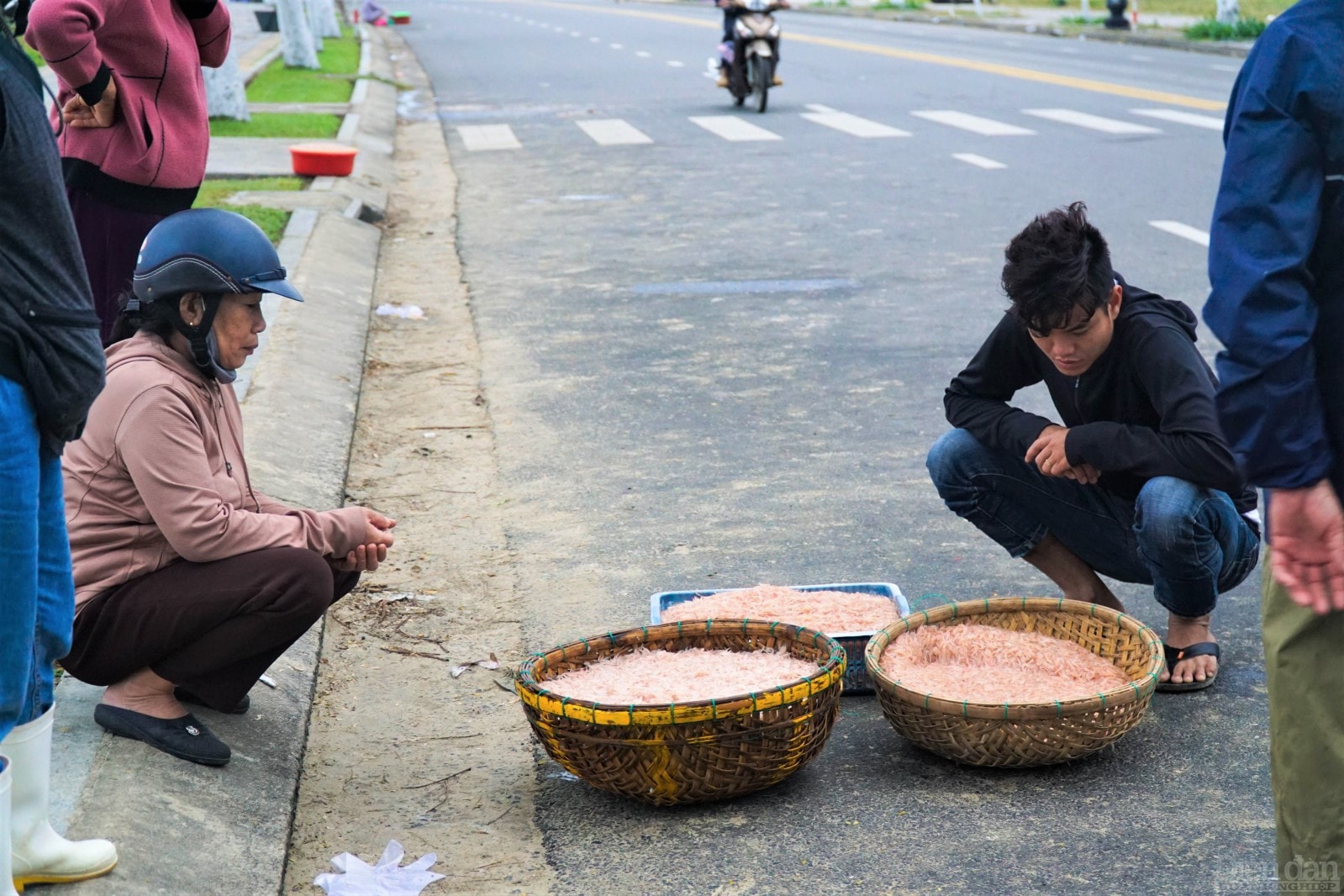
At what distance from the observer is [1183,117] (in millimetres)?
16047

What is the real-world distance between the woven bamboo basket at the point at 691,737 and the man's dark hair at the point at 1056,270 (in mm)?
970

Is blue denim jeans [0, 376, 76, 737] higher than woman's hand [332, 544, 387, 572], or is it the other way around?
blue denim jeans [0, 376, 76, 737]

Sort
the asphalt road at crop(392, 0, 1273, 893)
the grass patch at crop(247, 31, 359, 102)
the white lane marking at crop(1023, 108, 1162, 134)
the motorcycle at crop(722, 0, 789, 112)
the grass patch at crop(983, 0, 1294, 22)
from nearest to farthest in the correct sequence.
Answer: the asphalt road at crop(392, 0, 1273, 893) < the white lane marking at crop(1023, 108, 1162, 134) < the motorcycle at crop(722, 0, 789, 112) < the grass patch at crop(247, 31, 359, 102) < the grass patch at crop(983, 0, 1294, 22)

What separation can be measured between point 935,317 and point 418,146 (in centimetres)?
913

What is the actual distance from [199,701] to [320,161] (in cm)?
930

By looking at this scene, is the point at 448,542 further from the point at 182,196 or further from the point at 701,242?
the point at 701,242

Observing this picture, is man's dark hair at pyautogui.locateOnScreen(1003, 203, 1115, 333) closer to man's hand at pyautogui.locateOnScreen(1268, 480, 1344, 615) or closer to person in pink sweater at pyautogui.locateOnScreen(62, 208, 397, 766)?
man's hand at pyautogui.locateOnScreen(1268, 480, 1344, 615)

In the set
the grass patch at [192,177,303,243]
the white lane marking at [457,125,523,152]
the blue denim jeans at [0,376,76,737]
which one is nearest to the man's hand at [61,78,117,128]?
the blue denim jeans at [0,376,76,737]

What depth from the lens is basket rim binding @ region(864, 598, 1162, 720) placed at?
11.3 ft

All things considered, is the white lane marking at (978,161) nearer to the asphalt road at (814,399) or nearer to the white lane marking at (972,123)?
the asphalt road at (814,399)

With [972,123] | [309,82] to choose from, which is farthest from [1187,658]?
[309,82]

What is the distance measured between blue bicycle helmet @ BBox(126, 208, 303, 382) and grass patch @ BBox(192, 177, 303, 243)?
5.68m

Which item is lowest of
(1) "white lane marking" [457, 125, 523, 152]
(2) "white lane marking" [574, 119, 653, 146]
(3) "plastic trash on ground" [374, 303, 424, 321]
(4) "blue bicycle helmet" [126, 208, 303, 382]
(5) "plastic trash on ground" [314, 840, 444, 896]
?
(1) "white lane marking" [457, 125, 523, 152]

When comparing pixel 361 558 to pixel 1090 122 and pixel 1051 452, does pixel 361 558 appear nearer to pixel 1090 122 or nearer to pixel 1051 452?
pixel 1051 452
